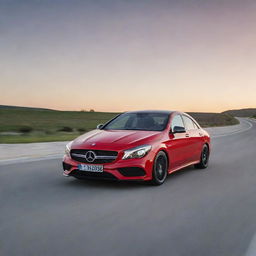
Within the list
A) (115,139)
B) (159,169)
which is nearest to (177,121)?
(159,169)

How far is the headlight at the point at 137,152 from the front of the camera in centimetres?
751

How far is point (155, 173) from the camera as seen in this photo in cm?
781

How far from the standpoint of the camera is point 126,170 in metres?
7.48

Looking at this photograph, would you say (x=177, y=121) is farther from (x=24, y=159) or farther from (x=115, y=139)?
(x=24, y=159)

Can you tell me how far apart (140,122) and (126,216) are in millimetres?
3705

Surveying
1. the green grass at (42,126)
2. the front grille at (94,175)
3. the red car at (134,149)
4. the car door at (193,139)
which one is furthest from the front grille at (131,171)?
the green grass at (42,126)

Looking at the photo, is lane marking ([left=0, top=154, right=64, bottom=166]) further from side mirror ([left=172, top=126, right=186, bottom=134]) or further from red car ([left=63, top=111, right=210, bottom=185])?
side mirror ([left=172, top=126, right=186, bottom=134])

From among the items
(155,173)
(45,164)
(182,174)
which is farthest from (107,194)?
(45,164)

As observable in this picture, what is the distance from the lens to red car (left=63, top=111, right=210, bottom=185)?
7.50 meters

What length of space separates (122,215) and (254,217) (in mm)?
1769

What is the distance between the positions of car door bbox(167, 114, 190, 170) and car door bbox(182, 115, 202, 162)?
0.18m

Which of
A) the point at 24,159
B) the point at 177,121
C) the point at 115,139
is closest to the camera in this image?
the point at 115,139

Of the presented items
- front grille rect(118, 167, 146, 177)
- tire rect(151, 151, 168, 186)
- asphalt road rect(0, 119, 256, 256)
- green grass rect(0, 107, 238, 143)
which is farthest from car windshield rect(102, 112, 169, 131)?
green grass rect(0, 107, 238, 143)

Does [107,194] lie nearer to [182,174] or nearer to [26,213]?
[26,213]
